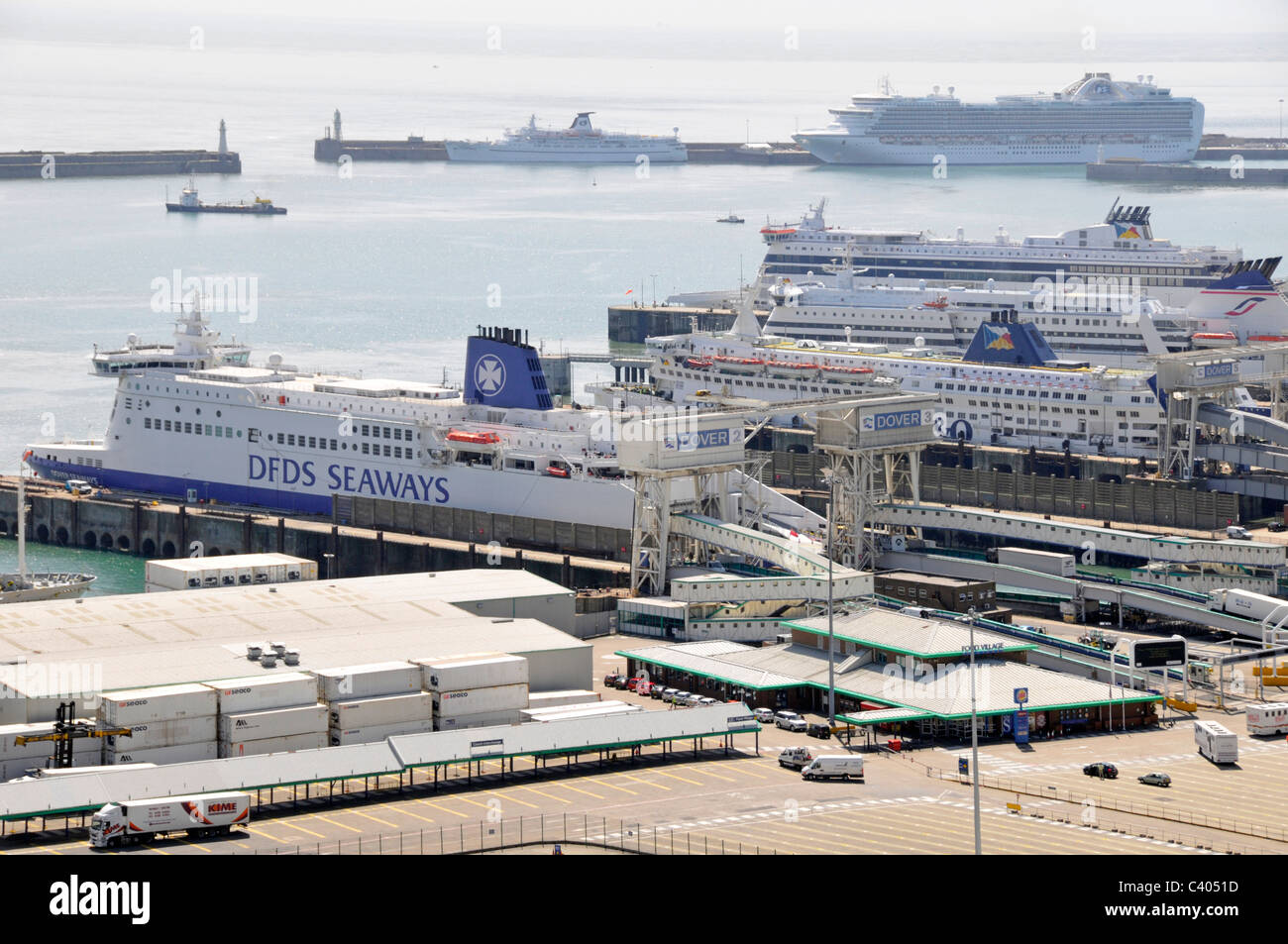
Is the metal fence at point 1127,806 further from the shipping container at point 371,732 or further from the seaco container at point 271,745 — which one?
the seaco container at point 271,745

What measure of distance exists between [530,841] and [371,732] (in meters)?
7.91

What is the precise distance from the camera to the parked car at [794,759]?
41750mm

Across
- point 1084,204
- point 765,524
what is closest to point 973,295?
point 765,524

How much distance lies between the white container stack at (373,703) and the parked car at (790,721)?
7390 mm

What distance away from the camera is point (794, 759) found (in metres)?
41.8

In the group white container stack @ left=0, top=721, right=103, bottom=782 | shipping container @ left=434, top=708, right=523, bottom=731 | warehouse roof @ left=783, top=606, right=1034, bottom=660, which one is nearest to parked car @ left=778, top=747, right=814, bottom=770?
shipping container @ left=434, top=708, right=523, bottom=731

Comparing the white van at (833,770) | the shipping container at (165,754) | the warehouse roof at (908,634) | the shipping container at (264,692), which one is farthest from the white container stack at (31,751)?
the warehouse roof at (908,634)

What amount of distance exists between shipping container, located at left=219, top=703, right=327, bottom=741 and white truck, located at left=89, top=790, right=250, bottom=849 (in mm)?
4122

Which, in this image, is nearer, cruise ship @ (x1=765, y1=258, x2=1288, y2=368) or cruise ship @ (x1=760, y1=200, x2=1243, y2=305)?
cruise ship @ (x1=765, y1=258, x2=1288, y2=368)

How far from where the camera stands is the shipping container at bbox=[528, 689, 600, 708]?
148ft

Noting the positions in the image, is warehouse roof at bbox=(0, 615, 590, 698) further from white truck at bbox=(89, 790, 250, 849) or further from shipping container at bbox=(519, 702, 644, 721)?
white truck at bbox=(89, 790, 250, 849)

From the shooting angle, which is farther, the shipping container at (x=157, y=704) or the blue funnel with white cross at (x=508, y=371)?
the blue funnel with white cross at (x=508, y=371)

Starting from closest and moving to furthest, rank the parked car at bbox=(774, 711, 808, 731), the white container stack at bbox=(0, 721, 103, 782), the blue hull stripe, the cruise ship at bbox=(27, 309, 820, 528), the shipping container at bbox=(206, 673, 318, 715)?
the white container stack at bbox=(0, 721, 103, 782) → the shipping container at bbox=(206, 673, 318, 715) → the parked car at bbox=(774, 711, 808, 731) → the cruise ship at bbox=(27, 309, 820, 528) → the blue hull stripe

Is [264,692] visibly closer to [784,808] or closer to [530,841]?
[530,841]
